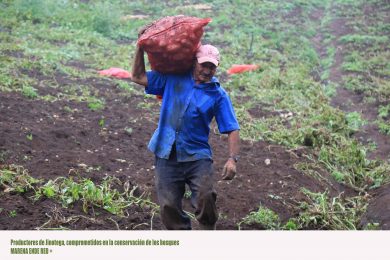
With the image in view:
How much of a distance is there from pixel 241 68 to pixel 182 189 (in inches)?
280

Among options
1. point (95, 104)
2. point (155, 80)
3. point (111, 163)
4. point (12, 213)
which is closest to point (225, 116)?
point (155, 80)

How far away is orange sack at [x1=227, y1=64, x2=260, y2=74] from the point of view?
35.0ft

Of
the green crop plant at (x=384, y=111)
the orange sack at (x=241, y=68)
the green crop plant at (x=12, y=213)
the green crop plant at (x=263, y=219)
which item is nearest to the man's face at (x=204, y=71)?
the green crop plant at (x=263, y=219)

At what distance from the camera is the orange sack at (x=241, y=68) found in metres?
10.7

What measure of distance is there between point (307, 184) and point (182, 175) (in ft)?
7.76

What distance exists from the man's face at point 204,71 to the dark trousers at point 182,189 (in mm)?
531

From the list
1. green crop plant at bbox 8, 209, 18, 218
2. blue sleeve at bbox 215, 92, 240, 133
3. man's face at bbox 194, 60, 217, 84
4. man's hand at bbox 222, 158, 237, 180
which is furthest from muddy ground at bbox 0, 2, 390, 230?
man's face at bbox 194, 60, 217, 84

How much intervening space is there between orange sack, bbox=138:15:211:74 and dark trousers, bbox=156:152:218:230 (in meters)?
0.64

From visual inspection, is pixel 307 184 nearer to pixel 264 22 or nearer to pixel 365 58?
pixel 365 58

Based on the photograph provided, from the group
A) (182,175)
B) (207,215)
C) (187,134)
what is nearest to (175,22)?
(187,134)

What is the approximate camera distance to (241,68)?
35.4 feet

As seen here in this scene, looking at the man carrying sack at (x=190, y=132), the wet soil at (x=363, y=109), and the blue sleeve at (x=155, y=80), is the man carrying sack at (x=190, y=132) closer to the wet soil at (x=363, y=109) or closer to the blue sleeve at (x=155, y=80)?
the blue sleeve at (x=155, y=80)

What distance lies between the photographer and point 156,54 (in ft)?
12.4

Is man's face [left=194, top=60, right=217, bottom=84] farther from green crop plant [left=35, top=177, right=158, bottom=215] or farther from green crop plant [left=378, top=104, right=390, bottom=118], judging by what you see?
green crop plant [left=378, top=104, right=390, bottom=118]
